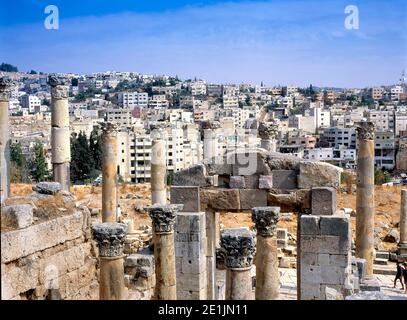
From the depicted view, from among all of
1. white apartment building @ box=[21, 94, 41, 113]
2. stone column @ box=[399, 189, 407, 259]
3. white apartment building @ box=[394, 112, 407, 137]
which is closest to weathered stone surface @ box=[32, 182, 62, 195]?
stone column @ box=[399, 189, 407, 259]

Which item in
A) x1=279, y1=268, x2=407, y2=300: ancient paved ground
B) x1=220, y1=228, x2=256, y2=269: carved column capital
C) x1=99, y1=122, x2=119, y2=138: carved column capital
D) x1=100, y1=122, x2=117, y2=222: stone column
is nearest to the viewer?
x1=220, y1=228, x2=256, y2=269: carved column capital

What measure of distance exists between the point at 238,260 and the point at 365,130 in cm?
928

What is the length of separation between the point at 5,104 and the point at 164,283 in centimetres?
885

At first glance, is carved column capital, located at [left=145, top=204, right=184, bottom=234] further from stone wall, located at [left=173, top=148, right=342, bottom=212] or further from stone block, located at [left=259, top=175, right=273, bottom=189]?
stone block, located at [left=259, top=175, right=273, bottom=189]

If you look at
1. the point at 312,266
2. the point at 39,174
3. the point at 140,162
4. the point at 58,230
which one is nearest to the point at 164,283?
the point at 58,230

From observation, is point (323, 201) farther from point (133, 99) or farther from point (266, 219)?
point (133, 99)

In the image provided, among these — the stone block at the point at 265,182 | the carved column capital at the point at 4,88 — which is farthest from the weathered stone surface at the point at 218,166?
the carved column capital at the point at 4,88

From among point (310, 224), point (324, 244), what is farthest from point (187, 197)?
point (324, 244)

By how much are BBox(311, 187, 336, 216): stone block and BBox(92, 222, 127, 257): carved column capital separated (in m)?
4.81

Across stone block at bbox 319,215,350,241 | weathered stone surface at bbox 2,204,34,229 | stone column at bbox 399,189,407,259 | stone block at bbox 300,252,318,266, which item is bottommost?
stone column at bbox 399,189,407,259

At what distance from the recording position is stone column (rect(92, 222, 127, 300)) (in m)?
9.28

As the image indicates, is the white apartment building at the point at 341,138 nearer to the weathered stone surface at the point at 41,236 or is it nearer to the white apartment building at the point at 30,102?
the white apartment building at the point at 30,102

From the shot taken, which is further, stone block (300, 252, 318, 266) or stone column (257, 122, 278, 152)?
stone column (257, 122, 278, 152)

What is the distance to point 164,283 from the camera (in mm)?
10523
